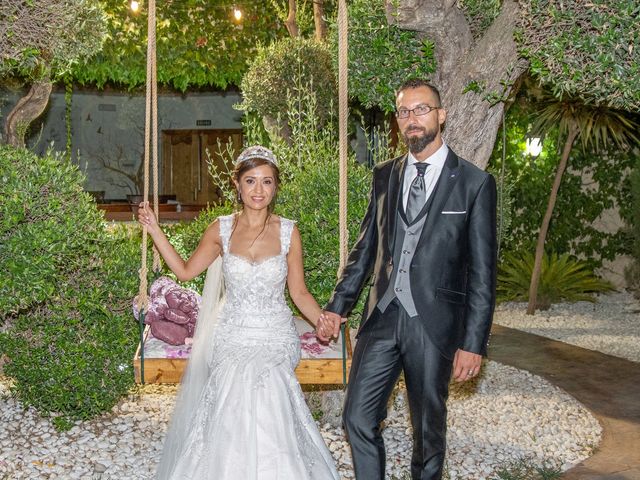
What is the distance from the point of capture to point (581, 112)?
9.25 m

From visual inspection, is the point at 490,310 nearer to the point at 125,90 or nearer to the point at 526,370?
the point at 526,370

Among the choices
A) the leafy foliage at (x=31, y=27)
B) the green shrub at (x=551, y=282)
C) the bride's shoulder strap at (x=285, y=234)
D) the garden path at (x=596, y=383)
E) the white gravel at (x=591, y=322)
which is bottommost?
the garden path at (x=596, y=383)

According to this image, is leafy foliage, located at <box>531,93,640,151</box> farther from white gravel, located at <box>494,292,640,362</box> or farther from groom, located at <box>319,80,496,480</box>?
groom, located at <box>319,80,496,480</box>

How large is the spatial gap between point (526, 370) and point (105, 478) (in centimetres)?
394

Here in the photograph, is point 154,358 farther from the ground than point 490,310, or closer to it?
closer to it

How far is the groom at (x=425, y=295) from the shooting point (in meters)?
3.29

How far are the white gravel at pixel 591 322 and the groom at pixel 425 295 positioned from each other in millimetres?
4995

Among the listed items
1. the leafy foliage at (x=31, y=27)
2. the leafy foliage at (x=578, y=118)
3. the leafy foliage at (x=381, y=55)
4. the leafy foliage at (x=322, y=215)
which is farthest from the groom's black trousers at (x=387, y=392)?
the leafy foliage at (x=578, y=118)

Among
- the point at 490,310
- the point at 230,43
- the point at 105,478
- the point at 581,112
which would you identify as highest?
Result: the point at 230,43

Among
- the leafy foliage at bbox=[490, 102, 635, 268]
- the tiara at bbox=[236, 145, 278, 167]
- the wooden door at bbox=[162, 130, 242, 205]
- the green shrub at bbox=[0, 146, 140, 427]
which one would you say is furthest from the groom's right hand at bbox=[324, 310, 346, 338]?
the wooden door at bbox=[162, 130, 242, 205]

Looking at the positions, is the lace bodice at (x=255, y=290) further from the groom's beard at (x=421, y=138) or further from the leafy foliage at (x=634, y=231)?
the leafy foliage at (x=634, y=231)

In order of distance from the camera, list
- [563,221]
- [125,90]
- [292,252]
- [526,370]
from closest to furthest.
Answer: [292,252] → [526,370] → [563,221] → [125,90]

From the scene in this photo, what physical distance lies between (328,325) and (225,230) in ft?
2.26

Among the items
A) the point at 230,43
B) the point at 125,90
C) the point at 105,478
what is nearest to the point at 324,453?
the point at 105,478
